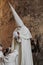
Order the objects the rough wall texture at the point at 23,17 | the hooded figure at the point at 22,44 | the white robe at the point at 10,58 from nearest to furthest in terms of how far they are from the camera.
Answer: the white robe at the point at 10,58 → the hooded figure at the point at 22,44 → the rough wall texture at the point at 23,17

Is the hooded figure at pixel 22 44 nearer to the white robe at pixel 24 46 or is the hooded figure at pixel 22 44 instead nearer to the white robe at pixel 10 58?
the white robe at pixel 24 46

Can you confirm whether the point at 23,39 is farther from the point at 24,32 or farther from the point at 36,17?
the point at 36,17

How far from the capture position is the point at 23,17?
7.46m

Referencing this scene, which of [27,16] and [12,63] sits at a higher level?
[27,16]

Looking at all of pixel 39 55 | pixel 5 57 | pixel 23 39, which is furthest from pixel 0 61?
pixel 39 55

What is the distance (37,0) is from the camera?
7.41 m

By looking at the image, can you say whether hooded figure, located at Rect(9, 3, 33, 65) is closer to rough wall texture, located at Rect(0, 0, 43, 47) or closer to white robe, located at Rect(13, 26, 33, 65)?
white robe, located at Rect(13, 26, 33, 65)

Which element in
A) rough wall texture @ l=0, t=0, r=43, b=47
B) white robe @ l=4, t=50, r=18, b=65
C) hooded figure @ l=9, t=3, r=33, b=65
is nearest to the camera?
white robe @ l=4, t=50, r=18, b=65

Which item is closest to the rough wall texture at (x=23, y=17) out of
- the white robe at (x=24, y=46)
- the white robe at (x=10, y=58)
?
the white robe at (x=24, y=46)

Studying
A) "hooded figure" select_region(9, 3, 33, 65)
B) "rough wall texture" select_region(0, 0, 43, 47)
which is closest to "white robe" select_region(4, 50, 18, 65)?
"hooded figure" select_region(9, 3, 33, 65)

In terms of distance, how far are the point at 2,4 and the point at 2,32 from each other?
0.78 meters

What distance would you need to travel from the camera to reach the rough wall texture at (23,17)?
7.33 metres

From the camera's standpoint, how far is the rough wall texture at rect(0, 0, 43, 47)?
733cm

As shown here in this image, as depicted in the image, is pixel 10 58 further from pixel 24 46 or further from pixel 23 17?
pixel 23 17
